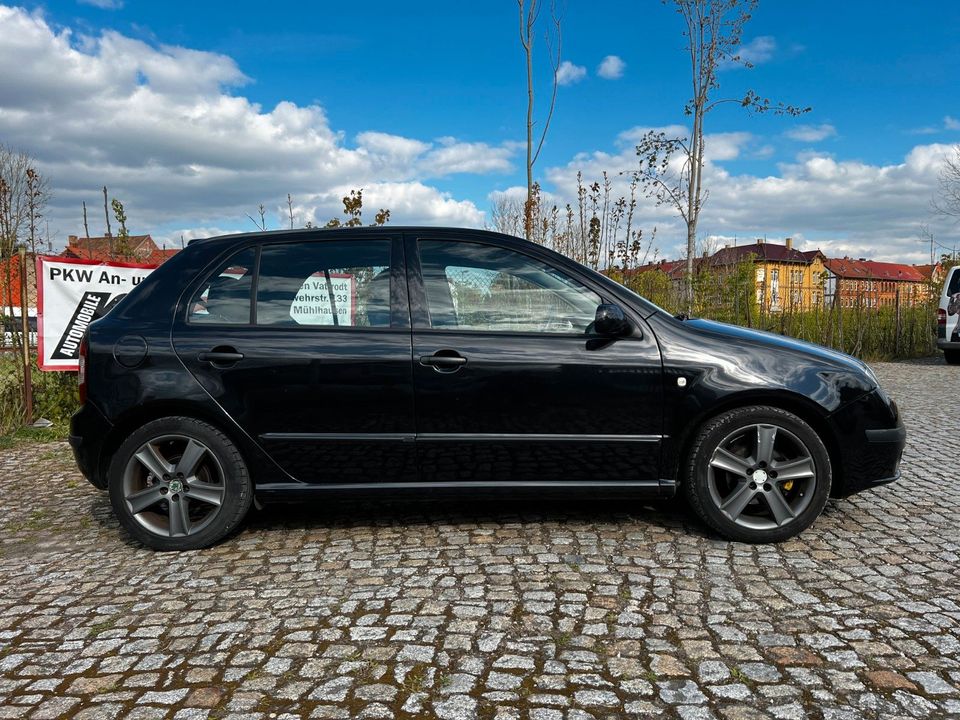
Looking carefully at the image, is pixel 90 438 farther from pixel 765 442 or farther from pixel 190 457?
pixel 765 442

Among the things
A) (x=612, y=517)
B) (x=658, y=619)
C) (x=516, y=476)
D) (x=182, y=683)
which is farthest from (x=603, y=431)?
(x=182, y=683)

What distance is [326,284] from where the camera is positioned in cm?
388

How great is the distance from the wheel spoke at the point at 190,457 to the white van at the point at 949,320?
14697 mm

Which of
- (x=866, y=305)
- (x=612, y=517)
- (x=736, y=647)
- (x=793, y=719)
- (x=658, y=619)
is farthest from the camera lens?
(x=866, y=305)

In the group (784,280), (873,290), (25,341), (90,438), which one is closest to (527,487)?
(90,438)

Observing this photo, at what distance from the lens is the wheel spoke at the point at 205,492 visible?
374 centimetres

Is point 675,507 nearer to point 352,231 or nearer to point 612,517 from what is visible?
point 612,517

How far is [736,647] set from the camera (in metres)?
2.66

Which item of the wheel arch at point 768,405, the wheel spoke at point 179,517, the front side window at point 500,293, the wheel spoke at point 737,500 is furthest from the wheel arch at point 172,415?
the wheel spoke at point 737,500

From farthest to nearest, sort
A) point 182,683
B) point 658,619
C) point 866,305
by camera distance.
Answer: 1. point 866,305
2. point 658,619
3. point 182,683

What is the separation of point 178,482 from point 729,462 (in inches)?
113

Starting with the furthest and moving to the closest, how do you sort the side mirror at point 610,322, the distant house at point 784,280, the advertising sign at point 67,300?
the distant house at point 784,280
the advertising sign at point 67,300
the side mirror at point 610,322

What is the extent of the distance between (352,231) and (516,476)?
5.31ft

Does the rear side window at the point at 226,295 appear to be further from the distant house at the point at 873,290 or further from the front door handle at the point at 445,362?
the distant house at the point at 873,290
